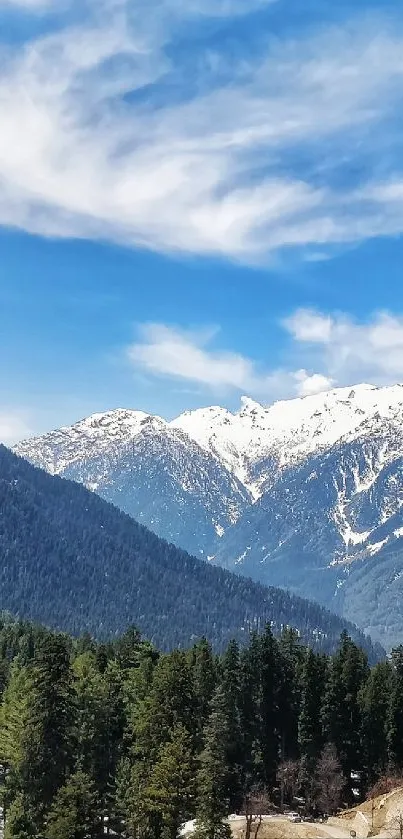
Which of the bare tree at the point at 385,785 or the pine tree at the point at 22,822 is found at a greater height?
the bare tree at the point at 385,785

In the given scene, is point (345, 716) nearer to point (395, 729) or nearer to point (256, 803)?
point (395, 729)

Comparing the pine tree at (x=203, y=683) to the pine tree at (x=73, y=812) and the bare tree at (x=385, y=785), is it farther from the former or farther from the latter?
the pine tree at (x=73, y=812)

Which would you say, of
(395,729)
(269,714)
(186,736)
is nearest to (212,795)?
(186,736)

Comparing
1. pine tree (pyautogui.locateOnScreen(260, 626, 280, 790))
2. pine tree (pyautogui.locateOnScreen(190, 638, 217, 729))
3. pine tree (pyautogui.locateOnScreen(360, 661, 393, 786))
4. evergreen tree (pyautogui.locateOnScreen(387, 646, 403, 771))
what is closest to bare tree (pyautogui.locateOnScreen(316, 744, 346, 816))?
pine tree (pyautogui.locateOnScreen(360, 661, 393, 786))

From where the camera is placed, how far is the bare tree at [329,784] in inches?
4038

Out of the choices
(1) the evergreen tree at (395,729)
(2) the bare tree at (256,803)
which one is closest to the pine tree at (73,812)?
(2) the bare tree at (256,803)

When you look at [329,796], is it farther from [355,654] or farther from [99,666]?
[99,666]

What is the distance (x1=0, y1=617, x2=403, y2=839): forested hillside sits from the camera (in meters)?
77.8

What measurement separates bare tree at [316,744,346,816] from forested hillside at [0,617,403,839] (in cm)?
19

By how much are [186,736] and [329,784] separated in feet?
96.5

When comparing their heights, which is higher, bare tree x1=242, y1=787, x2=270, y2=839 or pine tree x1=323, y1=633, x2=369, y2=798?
pine tree x1=323, y1=633, x2=369, y2=798

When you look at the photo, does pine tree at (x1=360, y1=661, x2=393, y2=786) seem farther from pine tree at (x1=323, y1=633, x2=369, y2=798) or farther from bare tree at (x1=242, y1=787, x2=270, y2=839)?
bare tree at (x1=242, y1=787, x2=270, y2=839)

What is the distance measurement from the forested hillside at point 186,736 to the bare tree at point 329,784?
193mm

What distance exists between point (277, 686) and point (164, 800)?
42.7 m
